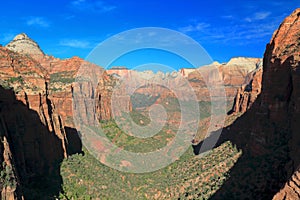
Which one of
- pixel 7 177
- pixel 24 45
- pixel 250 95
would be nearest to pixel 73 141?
pixel 7 177

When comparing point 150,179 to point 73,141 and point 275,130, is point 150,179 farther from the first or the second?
point 275,130

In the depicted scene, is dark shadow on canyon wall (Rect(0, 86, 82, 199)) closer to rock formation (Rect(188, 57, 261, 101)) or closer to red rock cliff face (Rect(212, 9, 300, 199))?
red rock cliff face (Rect(212, 9, 300, 199))

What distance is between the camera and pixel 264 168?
86.8 ft

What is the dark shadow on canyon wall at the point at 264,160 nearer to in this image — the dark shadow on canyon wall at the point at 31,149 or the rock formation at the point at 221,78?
the dark shadow on canyon wall at the point at 31,149

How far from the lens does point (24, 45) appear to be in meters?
88.6

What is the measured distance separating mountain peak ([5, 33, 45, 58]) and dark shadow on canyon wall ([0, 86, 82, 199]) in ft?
187

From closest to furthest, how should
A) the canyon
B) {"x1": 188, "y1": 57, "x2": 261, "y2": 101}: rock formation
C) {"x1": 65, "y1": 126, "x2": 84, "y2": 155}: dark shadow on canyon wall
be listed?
1. the canyon
2. {"x1": 65, "y1": 126, "x2": 84, "y2": 155}: dark shadow on canyon wall
3. {"x1": 188, "y1": 57, "x2": 261, "y2": 101}: rock formation

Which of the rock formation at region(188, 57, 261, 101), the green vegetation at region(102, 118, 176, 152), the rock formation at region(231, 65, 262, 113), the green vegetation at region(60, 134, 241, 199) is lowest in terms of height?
the green vegetation at region(60, 134, 241, 199)

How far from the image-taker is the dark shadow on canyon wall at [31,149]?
26.9 m

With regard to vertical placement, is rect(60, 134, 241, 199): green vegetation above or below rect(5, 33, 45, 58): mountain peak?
below

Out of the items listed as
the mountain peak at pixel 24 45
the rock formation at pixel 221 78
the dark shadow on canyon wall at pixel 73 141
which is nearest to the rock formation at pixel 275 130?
the dark shadow on canyon wall at pixel 73 141

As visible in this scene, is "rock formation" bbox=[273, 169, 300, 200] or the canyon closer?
"rock formation" bbox=[273, 169, 300, 200]

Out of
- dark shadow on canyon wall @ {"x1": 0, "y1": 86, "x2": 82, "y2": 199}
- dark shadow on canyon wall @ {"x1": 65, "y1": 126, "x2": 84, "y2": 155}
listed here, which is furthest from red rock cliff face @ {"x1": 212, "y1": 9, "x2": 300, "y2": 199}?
dark shadow on canyon wall @ {"x1": 65, "y1": 126, "x2": 84, "y2": 155}

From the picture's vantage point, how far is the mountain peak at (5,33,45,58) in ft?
276
